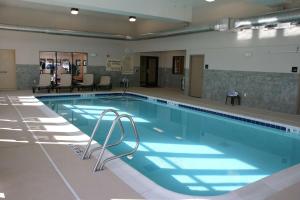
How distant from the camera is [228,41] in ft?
28.1

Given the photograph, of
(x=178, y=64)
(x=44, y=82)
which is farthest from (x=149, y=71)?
(x=44, y=82)

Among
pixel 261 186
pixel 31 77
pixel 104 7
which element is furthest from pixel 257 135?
pixel 31 77

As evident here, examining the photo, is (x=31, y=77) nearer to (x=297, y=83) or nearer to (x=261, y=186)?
(x=297, y=83)

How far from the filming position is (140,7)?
24.5 feet

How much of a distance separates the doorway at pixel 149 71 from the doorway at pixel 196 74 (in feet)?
14.3

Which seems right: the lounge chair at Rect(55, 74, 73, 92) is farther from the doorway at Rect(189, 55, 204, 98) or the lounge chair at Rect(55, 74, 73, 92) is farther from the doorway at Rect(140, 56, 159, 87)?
the doorway at Rect(189, 55, 204, 98)

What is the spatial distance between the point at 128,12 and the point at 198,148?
4.34 m

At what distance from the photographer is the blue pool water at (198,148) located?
3639 millimetres

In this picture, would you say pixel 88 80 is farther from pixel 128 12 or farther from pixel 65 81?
pixel 128 12

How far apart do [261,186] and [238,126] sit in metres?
3.84

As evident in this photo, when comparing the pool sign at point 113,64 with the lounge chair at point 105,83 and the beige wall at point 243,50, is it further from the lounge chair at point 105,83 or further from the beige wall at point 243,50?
the beige wall at point 243,50

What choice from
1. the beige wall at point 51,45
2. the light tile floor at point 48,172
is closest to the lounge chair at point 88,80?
the beige wall at point 51,45

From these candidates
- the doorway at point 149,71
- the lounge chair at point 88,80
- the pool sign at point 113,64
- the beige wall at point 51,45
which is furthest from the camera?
the doorway at point 149,71

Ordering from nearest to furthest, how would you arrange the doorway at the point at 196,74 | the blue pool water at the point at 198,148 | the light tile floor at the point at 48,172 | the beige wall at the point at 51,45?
1. the light tile floor at the point at 48,172
2. the blue pool water at the point at 198,148
3. the doorway at the point at 196,74
4. the beige wall at the point at 51,45
